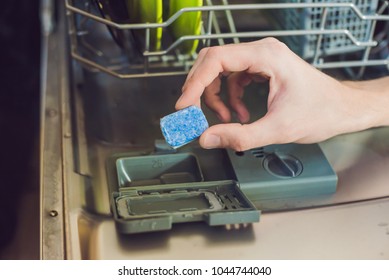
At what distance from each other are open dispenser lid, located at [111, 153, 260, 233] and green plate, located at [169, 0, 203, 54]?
176 mm

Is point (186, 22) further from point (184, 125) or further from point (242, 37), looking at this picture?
point (184, 125)

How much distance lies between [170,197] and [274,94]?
181mm

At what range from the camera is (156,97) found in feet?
2.83

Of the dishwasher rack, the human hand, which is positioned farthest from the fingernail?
the dishwasher rack

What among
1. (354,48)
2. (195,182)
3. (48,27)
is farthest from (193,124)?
(48,27)

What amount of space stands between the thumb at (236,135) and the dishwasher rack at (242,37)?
14 cm

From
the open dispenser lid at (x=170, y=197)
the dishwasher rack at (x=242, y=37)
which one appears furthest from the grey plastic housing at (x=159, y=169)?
the dishwasher rack at (x=242, y=37)

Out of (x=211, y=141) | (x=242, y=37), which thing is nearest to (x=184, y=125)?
(x=211, y=141)

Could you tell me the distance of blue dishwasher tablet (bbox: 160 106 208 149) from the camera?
0.63 m

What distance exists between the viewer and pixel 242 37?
0.73m

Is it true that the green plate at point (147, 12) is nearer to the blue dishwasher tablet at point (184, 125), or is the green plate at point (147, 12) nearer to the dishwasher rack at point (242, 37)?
the dishwasher rack at point (242, 37)

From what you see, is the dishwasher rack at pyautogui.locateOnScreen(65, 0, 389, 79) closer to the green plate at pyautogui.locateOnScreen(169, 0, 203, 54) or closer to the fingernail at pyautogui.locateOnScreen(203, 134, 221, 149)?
the green plate at pyautogui.locateOnScreen(169, 0, 203, 54)
